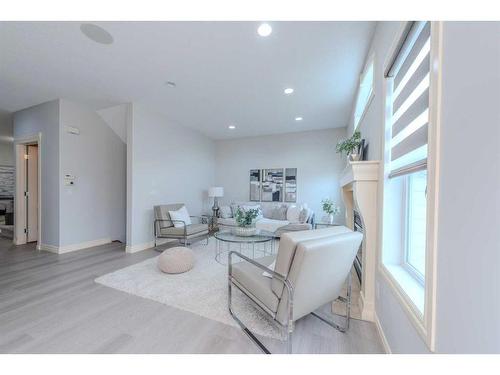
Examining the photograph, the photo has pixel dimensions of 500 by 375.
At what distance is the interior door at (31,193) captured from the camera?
4.28 metres

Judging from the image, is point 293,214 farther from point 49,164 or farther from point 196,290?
point 49,164

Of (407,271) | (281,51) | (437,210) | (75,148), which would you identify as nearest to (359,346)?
(407,271)

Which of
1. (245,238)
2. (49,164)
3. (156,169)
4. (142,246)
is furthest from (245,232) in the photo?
(49,164)

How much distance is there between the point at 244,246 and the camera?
14.5 ft

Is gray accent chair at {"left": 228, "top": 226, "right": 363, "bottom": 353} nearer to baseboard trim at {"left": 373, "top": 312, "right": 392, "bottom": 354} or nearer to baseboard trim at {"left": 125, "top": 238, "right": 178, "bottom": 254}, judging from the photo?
baseboard trim at {"left": 373, "top": 312, "right": 392, "bottom": 354}

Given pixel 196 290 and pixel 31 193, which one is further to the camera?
pixel 31 193

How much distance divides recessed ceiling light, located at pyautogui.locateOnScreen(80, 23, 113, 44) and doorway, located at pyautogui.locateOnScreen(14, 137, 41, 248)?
10.6 ft

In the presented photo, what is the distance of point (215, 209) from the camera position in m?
5.77

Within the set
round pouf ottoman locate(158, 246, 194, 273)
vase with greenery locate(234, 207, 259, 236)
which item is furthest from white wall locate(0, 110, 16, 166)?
vase with greenery locate(234, 207, 259, 236)

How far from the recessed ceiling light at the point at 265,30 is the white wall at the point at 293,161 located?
3795 mm

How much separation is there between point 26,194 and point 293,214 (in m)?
5.54

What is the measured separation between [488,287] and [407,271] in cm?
106

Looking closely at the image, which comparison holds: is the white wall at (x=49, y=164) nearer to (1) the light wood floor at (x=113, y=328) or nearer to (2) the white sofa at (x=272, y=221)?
(1) the light wood floor at (x=113, y=328)

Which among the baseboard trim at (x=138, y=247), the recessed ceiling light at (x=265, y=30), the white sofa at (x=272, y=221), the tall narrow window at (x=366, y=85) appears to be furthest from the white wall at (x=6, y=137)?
the tall narrow window at (x=366, y=85)
